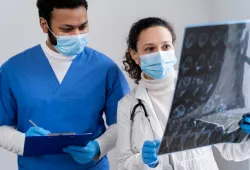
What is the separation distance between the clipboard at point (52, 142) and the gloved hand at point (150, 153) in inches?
8.4

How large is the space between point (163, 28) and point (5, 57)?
1.03 metres

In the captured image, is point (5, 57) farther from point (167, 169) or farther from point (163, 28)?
point (167, 169)

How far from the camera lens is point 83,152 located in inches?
57.4

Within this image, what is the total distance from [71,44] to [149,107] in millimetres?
420

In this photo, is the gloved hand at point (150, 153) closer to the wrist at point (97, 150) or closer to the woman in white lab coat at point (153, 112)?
the woman in white lab coat at point (153, 112)

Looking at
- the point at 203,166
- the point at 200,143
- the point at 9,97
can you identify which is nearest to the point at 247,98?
the point at 200,143

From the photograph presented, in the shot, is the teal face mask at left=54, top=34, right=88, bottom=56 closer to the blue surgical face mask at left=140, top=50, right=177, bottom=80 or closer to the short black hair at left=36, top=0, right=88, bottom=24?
the short black hair at left=36, top=0, right=88, bottom=24

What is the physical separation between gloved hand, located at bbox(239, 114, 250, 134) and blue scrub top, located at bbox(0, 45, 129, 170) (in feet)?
1.87

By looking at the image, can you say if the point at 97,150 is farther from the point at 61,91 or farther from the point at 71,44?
the point at 71,44

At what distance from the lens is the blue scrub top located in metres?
1.57

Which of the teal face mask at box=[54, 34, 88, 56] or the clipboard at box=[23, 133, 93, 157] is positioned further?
the teal face mask at box=[54, 34, 88, 56]

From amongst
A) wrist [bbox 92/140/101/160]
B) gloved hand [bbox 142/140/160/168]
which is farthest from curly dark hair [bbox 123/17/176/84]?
gloved hand [bbox 142/140/160/168]

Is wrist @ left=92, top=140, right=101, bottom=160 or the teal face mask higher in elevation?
the teal face mask

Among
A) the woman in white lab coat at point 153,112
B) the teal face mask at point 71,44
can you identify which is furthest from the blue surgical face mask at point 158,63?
the teal face mask at point 71,44
